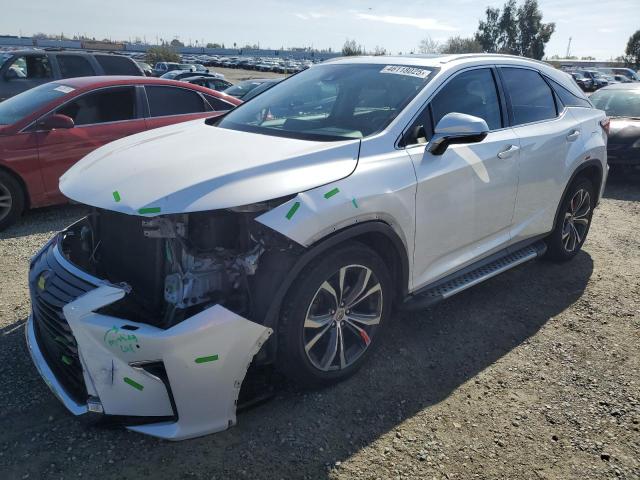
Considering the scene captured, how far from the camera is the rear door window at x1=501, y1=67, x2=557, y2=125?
3.89 m

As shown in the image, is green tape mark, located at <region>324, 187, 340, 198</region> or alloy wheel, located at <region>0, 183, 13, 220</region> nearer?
green tape mark, located at <region>324, 187, 340, 198</region>

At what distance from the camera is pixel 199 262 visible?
2412 millimetres

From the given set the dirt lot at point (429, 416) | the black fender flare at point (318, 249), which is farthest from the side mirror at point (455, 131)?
the dirt lot at point (429, 416)

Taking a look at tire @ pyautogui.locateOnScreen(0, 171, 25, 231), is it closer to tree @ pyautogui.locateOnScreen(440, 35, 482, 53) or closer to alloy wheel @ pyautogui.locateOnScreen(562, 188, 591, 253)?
alloy wheel @ pyautogui.locateOnScreen(562, 188, 591, 253)

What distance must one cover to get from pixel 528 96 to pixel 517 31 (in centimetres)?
7504

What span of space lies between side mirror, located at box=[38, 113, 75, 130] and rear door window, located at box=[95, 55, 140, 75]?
4689mm

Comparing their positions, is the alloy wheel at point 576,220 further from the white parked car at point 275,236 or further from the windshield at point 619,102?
the windshield at point 619,102

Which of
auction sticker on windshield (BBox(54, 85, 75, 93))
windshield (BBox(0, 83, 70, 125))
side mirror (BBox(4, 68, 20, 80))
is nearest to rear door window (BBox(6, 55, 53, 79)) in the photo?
side mirror (BBox(4, 68, 20, 80))

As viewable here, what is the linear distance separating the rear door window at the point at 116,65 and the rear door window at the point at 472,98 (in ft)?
27.3

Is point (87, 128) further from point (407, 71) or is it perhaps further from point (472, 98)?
point (472, 98)

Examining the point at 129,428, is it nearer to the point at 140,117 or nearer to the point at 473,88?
the point at 473,88

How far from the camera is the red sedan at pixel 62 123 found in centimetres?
546

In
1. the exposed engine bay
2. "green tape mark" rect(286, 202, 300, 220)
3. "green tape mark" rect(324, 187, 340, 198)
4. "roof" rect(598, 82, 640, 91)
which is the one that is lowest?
the exposed engine bay

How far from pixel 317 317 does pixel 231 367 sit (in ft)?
1.85
